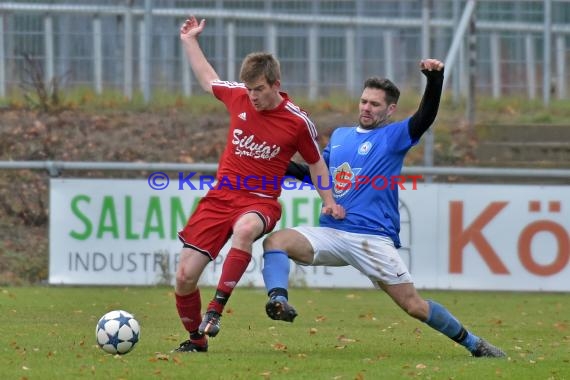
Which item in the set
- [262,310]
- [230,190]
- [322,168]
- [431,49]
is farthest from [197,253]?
[431,49]

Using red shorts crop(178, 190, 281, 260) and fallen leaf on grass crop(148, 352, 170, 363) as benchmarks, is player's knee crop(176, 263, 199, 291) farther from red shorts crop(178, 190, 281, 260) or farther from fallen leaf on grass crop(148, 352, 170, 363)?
fallen leaf on grass crop(148, 352, 170, 363)

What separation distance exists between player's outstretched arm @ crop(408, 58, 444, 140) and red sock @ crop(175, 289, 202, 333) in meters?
1.78

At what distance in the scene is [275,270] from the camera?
25.7 feet

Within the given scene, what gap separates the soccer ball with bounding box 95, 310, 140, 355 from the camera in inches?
316

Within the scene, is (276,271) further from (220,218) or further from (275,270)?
(220,218)

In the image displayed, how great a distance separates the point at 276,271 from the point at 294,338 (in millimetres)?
1856

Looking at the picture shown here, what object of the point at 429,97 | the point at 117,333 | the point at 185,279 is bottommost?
the point at 117,333

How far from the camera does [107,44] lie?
17688mm

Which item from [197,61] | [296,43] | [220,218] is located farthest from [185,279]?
[296,43]

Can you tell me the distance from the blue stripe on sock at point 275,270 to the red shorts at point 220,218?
31 cm

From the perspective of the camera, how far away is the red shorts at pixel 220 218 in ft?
26.9

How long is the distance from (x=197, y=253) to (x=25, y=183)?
8.33 meters

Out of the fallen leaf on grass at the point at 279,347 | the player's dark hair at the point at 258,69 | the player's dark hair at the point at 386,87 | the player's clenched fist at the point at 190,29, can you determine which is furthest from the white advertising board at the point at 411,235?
the player's dark hair at the point at 258,69

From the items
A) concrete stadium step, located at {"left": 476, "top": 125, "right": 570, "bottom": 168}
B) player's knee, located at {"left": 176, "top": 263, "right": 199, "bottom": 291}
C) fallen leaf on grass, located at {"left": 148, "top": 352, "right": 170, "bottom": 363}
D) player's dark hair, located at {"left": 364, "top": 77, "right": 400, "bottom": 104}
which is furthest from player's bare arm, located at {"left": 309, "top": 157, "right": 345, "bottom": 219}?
concrete stadium step, located at {"left": 476, "top": 125, "right": 570, "bottom": 168}
